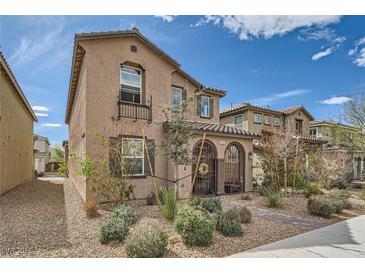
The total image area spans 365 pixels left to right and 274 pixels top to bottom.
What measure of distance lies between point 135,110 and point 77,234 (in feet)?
17.2

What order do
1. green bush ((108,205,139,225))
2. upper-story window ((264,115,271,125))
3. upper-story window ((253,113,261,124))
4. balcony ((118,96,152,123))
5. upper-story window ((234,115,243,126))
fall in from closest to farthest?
green bush ((108,205,139,225)), balcony ((118,96,152,123)), upper-story window ((253,113,261,124)), upper-story window ((234,115,243,126)), upper-story window ((264,115,271,125))

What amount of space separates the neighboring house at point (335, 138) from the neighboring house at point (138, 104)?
556 centimetres

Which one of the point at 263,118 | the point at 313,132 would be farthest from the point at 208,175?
the point at 313,132

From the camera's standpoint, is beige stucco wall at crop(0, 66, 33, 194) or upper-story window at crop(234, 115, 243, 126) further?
upper-story window at crop(234, 115, 243, 126)

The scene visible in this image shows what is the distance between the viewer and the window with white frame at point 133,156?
28.6 ft

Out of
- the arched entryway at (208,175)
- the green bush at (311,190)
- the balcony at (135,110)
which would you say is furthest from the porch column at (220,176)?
the balcony at (135,110)

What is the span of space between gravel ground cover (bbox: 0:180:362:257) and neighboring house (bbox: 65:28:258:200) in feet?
5.86

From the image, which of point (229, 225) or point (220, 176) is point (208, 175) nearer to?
point (220, 176)

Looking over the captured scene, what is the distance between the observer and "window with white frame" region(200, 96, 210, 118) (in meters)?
13.8

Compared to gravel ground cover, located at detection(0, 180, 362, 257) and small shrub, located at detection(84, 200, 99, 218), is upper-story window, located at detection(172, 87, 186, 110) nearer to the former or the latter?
gravel ground cover, located at detection(0, 180, 362, 257)

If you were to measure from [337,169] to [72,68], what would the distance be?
14714mm

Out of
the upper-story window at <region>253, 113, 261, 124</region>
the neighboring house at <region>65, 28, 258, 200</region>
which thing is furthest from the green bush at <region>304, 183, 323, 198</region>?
the upper-story window at <region>253, 113, 261, 124</region>

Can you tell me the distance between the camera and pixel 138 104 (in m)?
9.82
